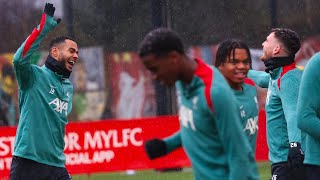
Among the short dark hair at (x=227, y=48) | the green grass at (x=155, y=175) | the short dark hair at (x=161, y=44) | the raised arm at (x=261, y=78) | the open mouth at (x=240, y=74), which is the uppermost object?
the short dark hair at (x=161, y=44)

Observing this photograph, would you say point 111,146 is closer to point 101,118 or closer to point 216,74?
point 101,118

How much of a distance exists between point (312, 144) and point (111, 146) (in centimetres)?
617

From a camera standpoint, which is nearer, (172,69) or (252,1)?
(172,69)

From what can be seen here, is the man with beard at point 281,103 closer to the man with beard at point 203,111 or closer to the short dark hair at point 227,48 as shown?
the short dark hair at point 227,48

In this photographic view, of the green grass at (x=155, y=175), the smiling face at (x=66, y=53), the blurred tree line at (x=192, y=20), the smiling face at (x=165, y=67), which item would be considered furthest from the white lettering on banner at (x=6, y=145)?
the smiling face at (x=165, y=67)

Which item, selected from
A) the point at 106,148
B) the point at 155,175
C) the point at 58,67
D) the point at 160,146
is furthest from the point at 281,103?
the point at 106,148

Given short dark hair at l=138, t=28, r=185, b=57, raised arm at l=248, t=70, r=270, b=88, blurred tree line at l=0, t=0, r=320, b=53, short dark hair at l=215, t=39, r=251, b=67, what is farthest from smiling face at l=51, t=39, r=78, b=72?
short dark hair at l=138, t=28, r=185, b=57

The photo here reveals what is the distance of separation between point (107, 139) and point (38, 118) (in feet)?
13.5

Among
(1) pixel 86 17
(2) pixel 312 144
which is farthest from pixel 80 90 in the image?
(2) pixel 312 144

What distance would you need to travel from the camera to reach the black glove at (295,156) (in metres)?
7.17

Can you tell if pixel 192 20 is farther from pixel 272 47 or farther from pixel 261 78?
pixel 272 47

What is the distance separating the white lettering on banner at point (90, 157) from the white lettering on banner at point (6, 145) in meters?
0.74

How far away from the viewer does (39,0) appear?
1041 centimetres

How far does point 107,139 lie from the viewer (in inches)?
461
